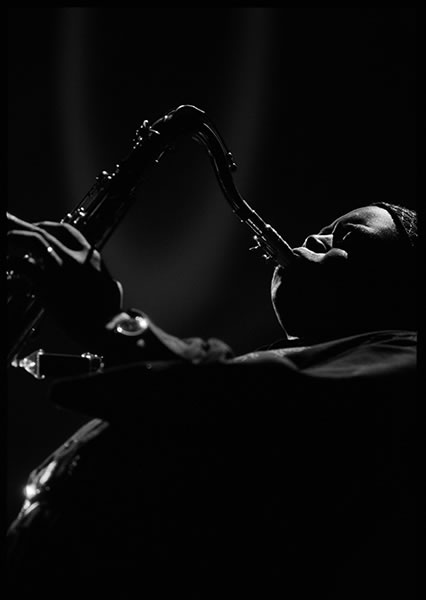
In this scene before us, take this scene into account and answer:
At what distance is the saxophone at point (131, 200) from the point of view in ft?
Result: 4.11

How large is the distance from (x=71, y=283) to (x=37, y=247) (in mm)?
109

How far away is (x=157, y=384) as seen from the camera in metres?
0.78

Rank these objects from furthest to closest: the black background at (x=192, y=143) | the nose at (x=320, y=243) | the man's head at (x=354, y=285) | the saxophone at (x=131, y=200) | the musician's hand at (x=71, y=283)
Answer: the black background at (x=192, y=143) < the nose at (x=320, y=243) < the man's head at (x=354, y=285) < the saxophone at (x=131, y=200) < the musician's hand at (x=71, y=283)

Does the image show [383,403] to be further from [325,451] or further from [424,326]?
[424,326]

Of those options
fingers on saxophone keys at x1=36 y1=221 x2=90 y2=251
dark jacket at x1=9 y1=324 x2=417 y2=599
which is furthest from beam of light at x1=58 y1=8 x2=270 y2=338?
dark jacket at x1=9 y1=324 x2=417 y2=599

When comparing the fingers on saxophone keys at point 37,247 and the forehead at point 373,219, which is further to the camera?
the forehead at point 373,219

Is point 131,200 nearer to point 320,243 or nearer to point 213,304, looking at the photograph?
point 320,243

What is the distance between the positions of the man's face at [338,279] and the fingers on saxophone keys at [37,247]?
77 cm

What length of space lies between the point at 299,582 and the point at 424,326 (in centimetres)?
56

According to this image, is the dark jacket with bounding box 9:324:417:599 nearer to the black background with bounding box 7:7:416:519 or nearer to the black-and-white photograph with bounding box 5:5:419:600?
the black-and-white photograph with bounding box 5:5:419:600

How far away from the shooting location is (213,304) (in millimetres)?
2553

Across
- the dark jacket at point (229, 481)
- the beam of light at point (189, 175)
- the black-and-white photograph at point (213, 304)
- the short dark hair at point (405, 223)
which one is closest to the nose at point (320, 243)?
the black-and-white photograph at point (213, 304)

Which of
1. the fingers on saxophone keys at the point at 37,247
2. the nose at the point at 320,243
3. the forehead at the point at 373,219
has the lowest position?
the nose at the point at 320,243

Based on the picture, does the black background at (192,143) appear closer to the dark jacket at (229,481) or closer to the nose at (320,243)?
the nose at (320,243)
